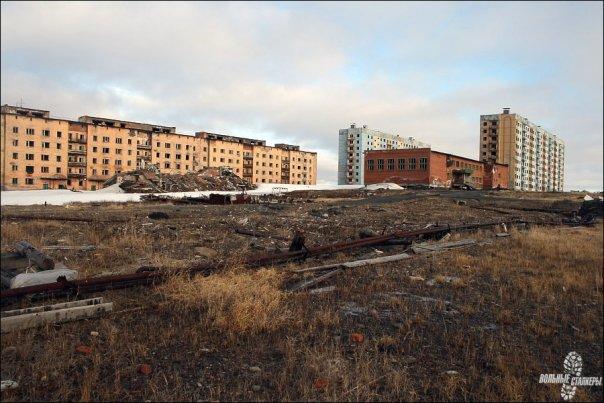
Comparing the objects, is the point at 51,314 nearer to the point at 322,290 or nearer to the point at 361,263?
the point at 322,290

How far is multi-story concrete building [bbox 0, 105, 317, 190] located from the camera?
65.6 m

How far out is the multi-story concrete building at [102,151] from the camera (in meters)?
65.6

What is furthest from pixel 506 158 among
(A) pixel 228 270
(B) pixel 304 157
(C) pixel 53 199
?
(A) pixel 228 270

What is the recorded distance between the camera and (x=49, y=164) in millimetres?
67875

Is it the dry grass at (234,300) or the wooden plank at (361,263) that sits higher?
the wooden plank at (361,263)

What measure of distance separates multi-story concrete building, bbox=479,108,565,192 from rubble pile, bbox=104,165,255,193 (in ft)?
217

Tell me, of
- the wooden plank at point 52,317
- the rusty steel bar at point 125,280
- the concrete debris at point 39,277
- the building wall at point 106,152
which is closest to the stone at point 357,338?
the wooden plank at point 52,317

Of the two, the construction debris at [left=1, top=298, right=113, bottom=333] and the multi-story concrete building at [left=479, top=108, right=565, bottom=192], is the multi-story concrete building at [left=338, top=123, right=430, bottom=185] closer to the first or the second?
the multi-story concrete building at [left=479, top=108, right=565, bottom=192]

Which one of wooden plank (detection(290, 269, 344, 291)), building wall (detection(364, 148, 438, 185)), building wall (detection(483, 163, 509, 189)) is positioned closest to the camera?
wooden plank (detection(290, 269, 344, 291))

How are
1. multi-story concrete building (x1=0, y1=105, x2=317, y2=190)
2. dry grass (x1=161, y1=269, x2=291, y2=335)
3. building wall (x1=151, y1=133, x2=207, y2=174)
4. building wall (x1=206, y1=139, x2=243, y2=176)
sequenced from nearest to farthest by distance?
dry grass (x1=161, y1=269, x2=291, y2=335) → multi-story concrete building (x1=0, y1=105, x2=317, y2=190) → building wall (x1=151, y1=133, x2=207, y2=174) → building wall (x1=206, y1=139, x2=243, y2=176)

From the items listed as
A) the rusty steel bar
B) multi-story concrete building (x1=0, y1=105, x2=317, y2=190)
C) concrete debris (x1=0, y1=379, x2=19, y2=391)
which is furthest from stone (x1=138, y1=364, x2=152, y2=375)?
multi-story concrete building (x1=0, y1=105, x2=317, y2=190)

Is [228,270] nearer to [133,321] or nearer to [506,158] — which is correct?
[133,321]

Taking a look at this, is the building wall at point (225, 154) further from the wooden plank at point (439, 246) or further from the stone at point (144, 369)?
the stone at point (144, 369)

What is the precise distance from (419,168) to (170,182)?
40688mm
